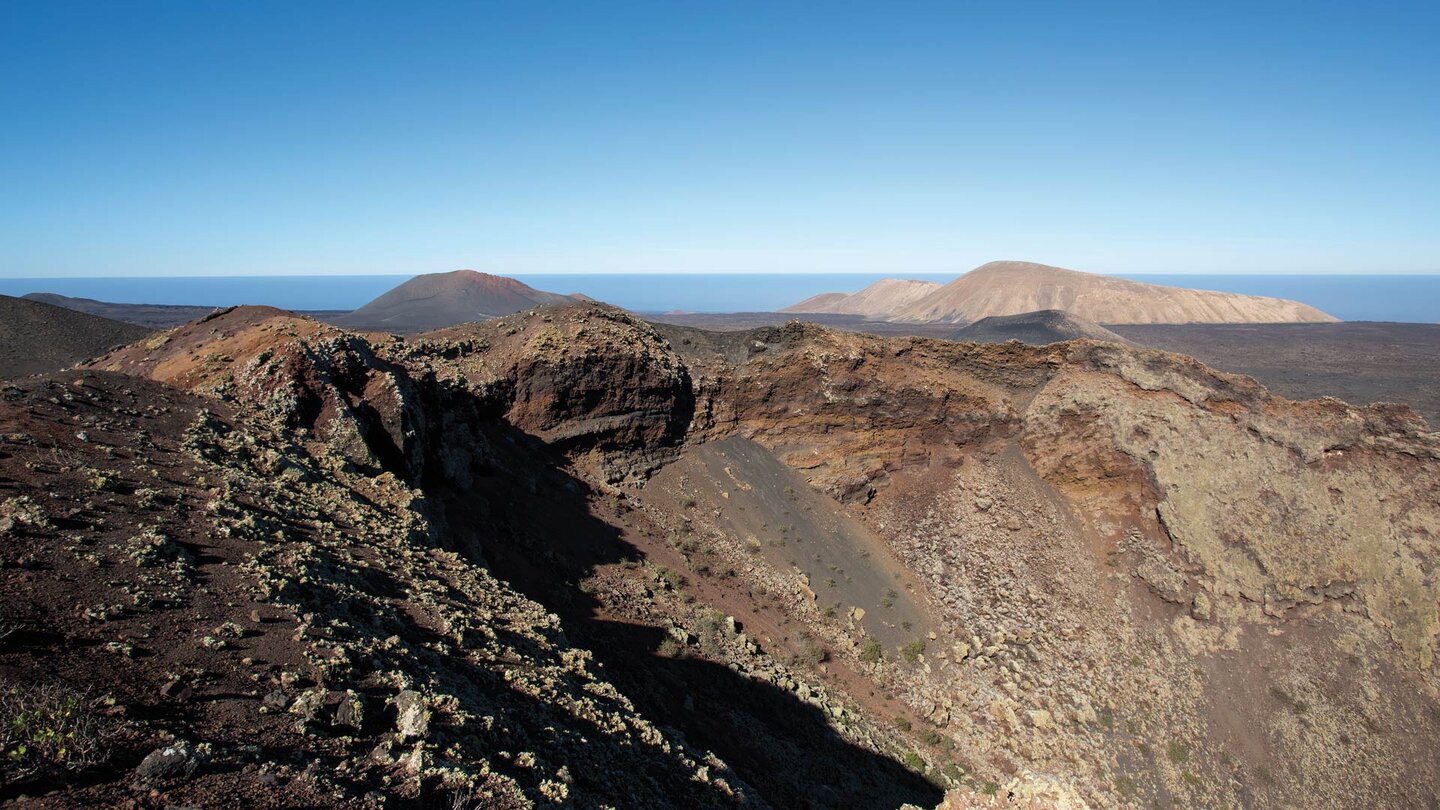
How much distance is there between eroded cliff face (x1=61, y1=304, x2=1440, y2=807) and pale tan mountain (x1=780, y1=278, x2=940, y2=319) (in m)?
98.8

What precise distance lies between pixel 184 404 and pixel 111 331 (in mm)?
36584

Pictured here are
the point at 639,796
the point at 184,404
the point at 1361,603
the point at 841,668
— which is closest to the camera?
the point at 639,796

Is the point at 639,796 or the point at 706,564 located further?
the point at 706,564

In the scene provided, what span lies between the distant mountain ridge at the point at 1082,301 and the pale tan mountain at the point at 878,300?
4.06 metres

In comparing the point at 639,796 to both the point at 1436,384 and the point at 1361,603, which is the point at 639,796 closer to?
the point at 1361,603

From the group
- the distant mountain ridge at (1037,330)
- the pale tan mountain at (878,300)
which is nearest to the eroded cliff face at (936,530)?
the distant mountain ridge at (1037,330)

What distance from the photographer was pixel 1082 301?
9156 centimetres

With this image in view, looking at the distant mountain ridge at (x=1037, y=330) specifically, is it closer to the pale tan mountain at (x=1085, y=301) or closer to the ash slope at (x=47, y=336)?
the pale tan mountain at (x=1085, y=301)

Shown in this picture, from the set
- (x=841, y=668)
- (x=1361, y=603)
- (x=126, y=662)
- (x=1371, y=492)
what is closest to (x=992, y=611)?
(x=841, y=668)

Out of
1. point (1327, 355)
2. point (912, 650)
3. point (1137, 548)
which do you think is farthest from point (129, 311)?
point (1327, 355)

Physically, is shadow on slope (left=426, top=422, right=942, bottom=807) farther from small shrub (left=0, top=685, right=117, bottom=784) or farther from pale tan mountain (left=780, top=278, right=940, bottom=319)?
pale tan mountain (left=780, top=278, right=940, bottom=319)

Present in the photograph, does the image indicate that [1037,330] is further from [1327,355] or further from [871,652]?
[871,652]

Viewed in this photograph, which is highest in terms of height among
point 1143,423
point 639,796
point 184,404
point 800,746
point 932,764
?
point 184,404

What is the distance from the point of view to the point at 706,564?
1630 cm
